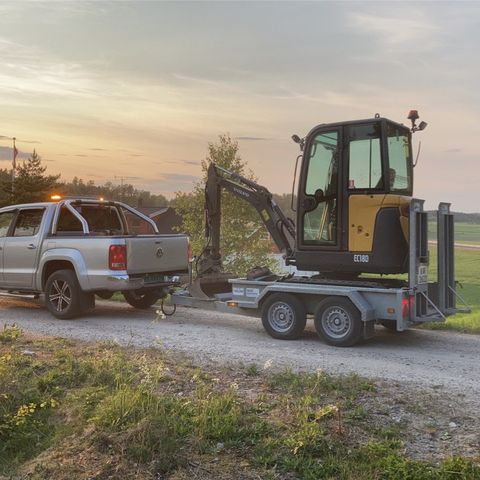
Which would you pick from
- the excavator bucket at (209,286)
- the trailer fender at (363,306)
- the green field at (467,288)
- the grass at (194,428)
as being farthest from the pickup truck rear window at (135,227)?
the green field at (467,288)

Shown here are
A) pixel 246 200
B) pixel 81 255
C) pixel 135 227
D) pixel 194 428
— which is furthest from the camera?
pixel 135 227

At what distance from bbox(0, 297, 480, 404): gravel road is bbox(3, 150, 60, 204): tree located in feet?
75.4

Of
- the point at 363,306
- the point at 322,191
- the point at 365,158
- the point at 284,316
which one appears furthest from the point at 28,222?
the point at 363,306

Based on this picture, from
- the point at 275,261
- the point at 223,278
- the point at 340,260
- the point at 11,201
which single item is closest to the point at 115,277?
the point at 223,278

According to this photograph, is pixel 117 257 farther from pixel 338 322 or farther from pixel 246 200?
pixel 338 322

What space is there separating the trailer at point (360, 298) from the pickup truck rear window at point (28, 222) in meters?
4.30

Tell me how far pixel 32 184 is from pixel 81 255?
2667cm

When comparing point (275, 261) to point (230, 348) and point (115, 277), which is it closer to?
point (115, 277)

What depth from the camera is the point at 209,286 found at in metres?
10.9

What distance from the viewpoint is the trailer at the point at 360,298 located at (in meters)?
8.42

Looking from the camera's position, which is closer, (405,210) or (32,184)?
(405,210)

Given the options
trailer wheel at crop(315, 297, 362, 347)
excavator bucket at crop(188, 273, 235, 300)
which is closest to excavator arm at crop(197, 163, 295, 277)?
excavator bucket at crop(188, 273, 235, 300)

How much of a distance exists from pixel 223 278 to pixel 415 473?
7.53 metres

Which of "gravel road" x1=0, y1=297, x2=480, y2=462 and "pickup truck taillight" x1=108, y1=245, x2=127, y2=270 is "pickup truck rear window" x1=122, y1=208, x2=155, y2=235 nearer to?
"pickup truck taillight" x1=108, y1=245, x2=127, y2=270
